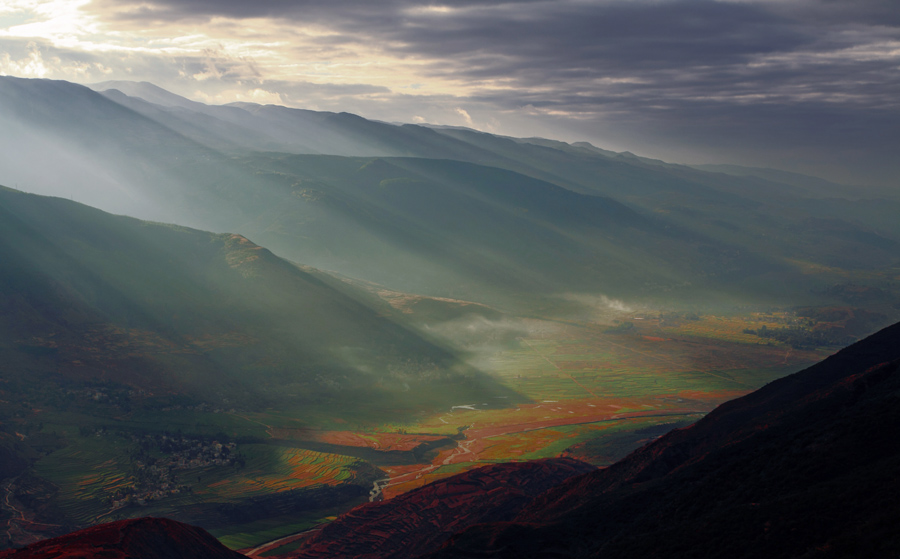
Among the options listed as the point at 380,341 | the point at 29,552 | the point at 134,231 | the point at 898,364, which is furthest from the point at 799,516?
the point at 134,231

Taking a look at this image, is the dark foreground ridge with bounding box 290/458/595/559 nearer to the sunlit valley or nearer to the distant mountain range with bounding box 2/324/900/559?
the distant mountain range with bounding box 2/324/900/559

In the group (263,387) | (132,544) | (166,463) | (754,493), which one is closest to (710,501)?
(754,493)

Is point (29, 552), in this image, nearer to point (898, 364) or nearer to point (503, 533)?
point (503, 533)

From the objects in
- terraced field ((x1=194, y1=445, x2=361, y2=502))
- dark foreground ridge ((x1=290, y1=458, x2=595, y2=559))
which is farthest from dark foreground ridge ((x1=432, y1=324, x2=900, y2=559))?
terraced field ((x1=194, y1=445, x2=361, y2=502))

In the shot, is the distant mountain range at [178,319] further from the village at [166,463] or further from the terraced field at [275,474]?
the terraced field at [275,474]

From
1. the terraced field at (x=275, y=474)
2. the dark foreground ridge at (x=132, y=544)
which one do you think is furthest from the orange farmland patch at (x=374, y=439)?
the dark foreground ridge at (x=132, y=544)

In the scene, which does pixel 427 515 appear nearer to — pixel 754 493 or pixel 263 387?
pixel 754 493
